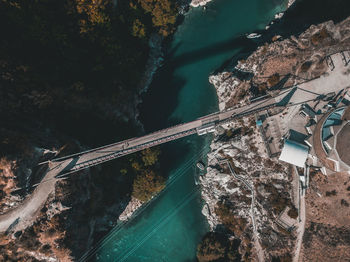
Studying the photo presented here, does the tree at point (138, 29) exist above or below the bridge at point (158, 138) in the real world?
above

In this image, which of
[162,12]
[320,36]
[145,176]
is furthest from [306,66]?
[145,176]

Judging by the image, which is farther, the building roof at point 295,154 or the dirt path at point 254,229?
the dirt path at point 254,229

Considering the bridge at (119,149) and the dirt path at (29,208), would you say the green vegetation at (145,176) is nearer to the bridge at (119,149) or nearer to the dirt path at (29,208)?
the bridge at (119,149)

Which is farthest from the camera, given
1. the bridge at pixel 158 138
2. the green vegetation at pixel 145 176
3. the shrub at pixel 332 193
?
the green vegetation at pixel 145 176

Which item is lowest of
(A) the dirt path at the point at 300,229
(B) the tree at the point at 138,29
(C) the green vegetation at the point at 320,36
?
(A) the dirt path at the point at 300,229

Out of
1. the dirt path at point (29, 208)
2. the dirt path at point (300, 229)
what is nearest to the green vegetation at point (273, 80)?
the dirt path at point (300, 229)

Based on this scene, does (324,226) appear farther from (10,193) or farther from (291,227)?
(10,193)

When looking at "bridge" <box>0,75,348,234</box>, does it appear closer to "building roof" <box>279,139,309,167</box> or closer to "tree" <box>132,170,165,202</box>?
"tree" <box>132,170,165,202</box>

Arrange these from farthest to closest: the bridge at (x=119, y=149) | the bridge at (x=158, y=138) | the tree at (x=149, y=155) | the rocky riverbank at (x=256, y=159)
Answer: the tree at (x=149, y=155) < the rocky riverbank at (x=256, y=159) < the bridge at (x=158, y=138) < the bridge at (x=119, y=149)
